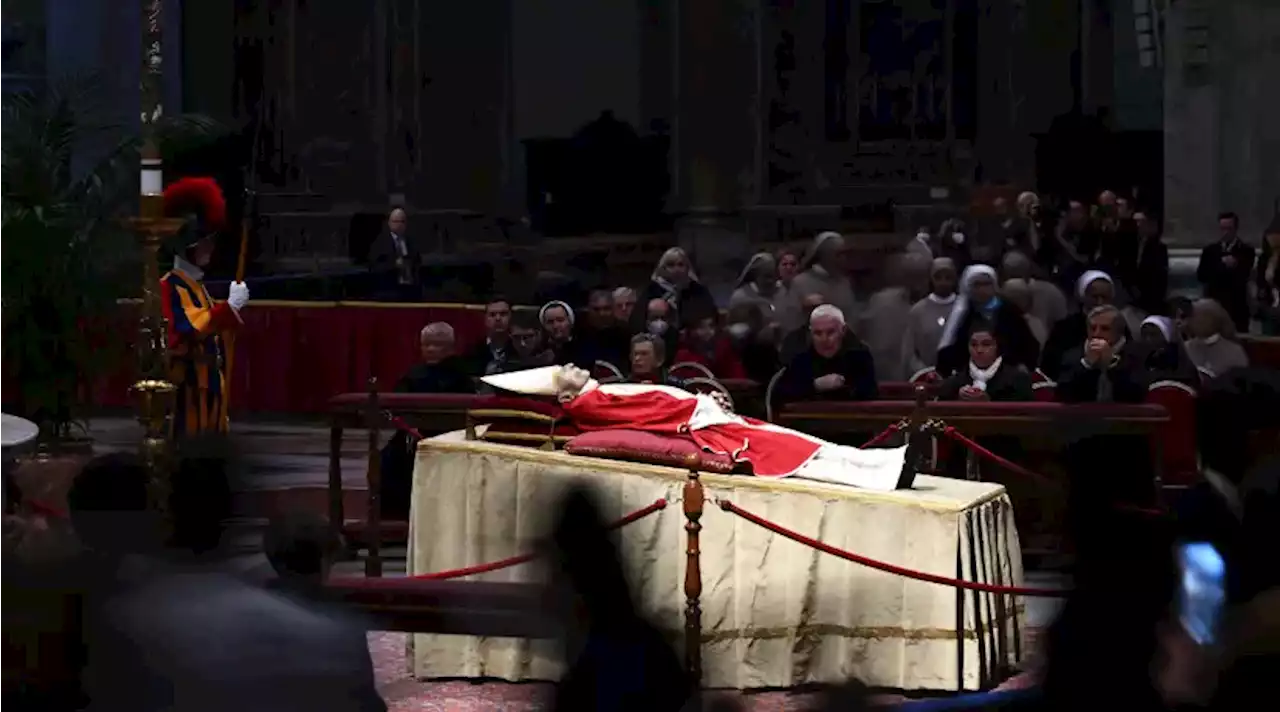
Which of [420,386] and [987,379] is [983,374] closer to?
[987,379]

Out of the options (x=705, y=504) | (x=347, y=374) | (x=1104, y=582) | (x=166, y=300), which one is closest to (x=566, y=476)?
(x=705, y=504)

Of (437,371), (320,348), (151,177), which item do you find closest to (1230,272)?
(320,348)

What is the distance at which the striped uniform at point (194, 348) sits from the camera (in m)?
11.7

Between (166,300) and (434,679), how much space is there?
12.7ft

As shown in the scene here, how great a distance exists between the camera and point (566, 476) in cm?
820

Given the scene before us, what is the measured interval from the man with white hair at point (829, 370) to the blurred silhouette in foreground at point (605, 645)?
13.0ft

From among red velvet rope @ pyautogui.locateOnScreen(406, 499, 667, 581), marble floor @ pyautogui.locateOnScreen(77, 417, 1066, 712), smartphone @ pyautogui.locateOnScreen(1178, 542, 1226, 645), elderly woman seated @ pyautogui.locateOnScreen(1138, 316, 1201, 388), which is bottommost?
marble floor @ pyautogui.locateOnScreen(77, 417, 1066, 712)

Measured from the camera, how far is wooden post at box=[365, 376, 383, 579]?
9.88 meters

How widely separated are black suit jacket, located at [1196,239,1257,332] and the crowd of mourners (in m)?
0.01

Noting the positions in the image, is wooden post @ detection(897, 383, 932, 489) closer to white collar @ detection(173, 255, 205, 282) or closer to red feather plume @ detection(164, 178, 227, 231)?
red feather plume @ detection(164, 178, 227, 231)

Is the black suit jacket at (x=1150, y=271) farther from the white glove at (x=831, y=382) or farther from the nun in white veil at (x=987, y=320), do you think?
the white glove at (x=831, y=382)

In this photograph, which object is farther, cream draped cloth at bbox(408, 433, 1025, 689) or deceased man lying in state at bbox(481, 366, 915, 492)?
deceased man lying in state at bbox(481, 366, 915, 492)

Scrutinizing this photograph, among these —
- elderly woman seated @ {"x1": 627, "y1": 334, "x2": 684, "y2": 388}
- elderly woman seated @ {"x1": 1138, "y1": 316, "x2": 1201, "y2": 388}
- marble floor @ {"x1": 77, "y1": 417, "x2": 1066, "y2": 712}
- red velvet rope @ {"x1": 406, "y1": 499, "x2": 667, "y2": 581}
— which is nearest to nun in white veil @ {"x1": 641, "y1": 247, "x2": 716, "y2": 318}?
marble floor @ {"x1": 77, "y1": 417, "x2": 1066, "y2": 712}

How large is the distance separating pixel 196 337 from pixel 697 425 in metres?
4.33
